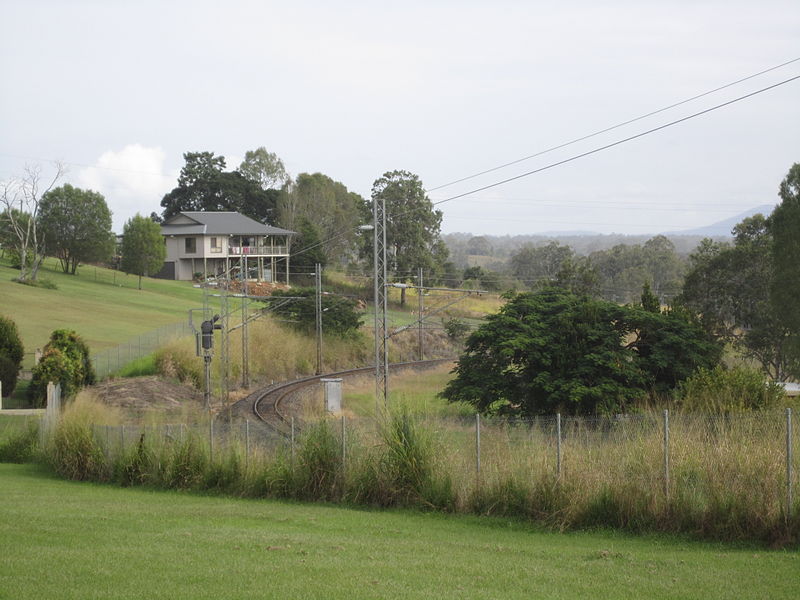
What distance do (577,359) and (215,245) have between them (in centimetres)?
7790

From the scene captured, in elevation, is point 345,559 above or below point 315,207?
below

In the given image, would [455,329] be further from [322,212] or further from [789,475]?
[789,475]

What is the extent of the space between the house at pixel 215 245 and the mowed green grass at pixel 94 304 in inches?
195

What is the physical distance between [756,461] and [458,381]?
23008mm

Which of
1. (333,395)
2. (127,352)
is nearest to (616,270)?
(127,352)

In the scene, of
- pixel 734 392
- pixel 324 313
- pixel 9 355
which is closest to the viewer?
pixel 734 392

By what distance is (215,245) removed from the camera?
352 ft

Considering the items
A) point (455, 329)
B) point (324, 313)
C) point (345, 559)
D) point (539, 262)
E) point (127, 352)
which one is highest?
point (539, 262)

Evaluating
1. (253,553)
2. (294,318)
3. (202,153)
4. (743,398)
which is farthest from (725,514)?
(202,153)

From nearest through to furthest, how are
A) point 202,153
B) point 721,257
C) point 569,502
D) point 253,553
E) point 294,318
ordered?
point 253,553 → point 569,502 → point 721,257 → point 294,318 → point 202,153

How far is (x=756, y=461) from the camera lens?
593 inches

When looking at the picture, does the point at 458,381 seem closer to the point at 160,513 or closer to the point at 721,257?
the point at 160,513

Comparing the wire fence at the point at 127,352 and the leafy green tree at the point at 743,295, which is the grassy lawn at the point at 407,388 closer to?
the wire fence at the point at 127,352

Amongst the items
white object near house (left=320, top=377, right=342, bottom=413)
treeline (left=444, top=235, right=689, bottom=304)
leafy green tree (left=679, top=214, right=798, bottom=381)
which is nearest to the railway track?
white object near house (left=320, top=377, right=342, bottom=413)
